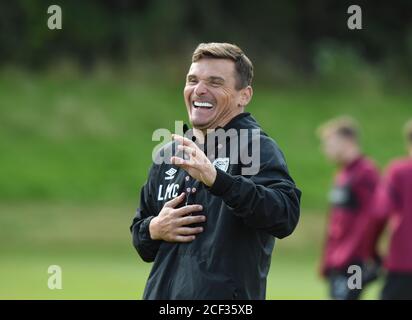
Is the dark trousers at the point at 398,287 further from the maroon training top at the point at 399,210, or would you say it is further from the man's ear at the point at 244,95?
the man's ear at the point at 244,95

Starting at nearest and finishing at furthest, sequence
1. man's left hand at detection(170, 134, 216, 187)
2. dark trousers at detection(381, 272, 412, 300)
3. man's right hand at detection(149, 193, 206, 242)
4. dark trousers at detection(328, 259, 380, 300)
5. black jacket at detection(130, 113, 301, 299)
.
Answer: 1. man's left hand at detection(170, 134, 216, 187)
2. black jacket at detection(130, 113, 301, 299)
3. man's right hand at detection(149, 193, 206, 242)
4. dark trousers at detection(381, 272, 412, 300)
5. dark trousers at detection(328, 259, 380, 300)

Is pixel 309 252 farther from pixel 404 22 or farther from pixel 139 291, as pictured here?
pixel 404 22

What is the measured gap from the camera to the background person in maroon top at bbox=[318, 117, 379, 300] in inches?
494

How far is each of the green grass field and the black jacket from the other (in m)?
10.00

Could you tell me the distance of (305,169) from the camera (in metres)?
28.8

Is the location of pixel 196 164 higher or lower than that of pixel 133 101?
lower

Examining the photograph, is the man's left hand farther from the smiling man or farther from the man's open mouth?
the man's open mouth

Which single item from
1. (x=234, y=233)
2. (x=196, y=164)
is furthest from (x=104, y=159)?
(x=196, y=164)

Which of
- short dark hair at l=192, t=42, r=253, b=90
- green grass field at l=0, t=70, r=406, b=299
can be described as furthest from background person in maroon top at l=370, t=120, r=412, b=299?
short dark hair at l=192, t=42, r=253, b=90

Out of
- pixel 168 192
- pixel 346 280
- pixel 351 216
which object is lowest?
pixel 168 192

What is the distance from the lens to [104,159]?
2867cm

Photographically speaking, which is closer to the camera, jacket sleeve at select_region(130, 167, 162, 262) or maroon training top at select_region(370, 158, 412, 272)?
jacket sleeve at select_region(130, 167, 162, 262)

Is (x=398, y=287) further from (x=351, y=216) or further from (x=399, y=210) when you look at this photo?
(x=351, y=216)

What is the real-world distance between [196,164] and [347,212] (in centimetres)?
733
